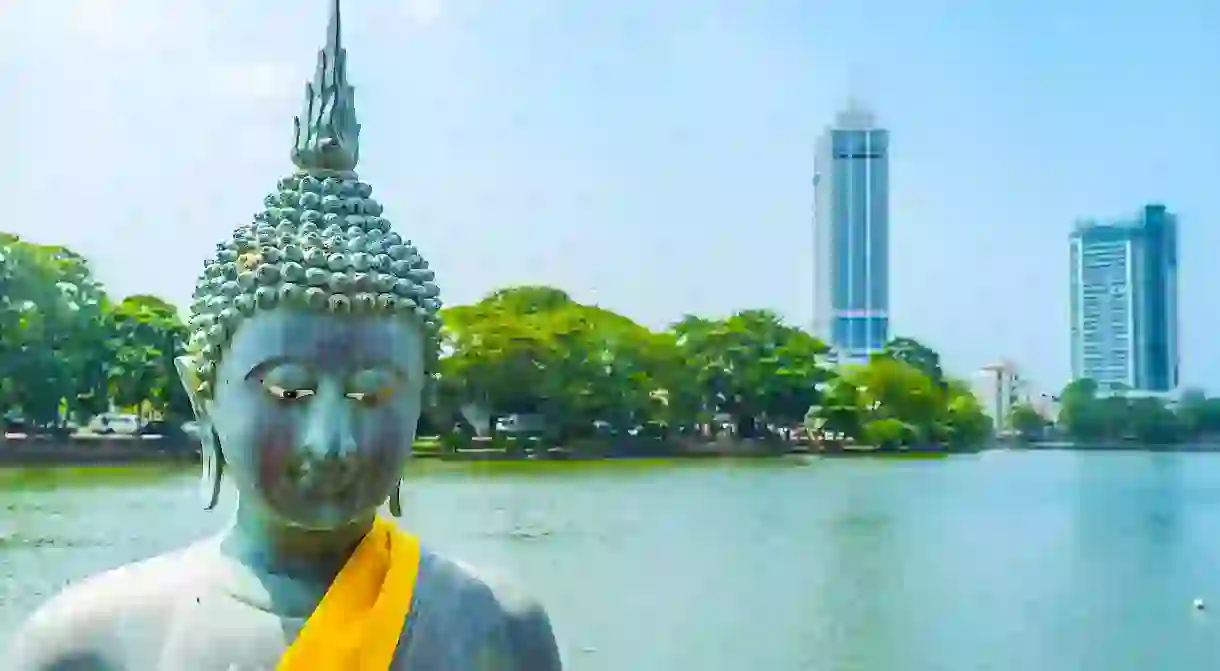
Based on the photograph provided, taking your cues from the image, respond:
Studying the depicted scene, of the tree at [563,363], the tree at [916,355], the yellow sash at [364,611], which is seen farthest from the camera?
the tree at [916,355]

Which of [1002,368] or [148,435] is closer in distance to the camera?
[148,435]

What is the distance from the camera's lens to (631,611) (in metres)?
15.2

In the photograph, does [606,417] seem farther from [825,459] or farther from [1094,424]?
[1094,424]

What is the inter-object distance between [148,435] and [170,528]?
14.8 metres

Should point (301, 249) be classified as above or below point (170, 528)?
above

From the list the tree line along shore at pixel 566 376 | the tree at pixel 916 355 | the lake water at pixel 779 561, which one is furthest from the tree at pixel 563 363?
the tree at pixel 916 355

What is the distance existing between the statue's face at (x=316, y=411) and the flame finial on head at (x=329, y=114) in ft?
1.04

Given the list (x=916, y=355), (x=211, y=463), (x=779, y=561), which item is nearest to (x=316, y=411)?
(x=211, y=463)

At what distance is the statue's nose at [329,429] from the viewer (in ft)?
6.88

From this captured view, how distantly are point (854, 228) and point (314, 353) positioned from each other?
99.6m

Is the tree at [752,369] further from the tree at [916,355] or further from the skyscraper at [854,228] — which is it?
the skyscraper at [854,228]

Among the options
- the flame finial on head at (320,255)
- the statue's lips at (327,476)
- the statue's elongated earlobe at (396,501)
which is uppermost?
the flame finial on head at (320,255)

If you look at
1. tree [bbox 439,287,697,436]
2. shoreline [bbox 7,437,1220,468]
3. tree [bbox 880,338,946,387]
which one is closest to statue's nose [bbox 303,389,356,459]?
shoreline [bbox 7,437,1220,468]

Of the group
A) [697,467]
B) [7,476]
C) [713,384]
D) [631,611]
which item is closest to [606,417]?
[697,467]
